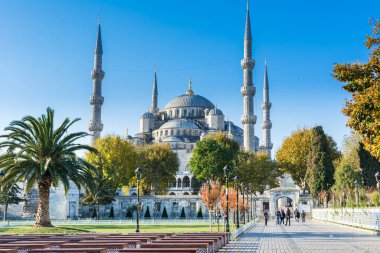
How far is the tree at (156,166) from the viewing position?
5778cm

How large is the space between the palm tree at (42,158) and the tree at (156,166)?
98.9 ft

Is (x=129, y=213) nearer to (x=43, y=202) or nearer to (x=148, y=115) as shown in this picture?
(x=43, y=202)

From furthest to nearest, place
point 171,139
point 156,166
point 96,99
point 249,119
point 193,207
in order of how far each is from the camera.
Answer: point 171,139, point 96,99, point 249,119, point 156,166, point 193,207

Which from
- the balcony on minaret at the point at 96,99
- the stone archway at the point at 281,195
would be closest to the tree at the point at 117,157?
the balcony on minaret at the point at 96,99

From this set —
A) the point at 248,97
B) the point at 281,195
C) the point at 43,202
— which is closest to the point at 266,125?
the point at 248,97


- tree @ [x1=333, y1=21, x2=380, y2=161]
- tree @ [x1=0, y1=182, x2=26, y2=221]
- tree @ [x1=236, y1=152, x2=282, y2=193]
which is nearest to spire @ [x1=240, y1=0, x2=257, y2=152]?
tree @ [x1=236, y1=152, x2=282, y2=193]

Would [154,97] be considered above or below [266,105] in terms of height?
above

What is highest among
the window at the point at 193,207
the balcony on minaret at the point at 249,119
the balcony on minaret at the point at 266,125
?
the balcony on minaret at the point at 266,125

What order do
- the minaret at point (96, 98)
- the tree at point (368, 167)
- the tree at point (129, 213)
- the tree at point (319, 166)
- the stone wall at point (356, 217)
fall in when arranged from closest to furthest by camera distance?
the stone wall at point (356, 217) < the tree at point (368, 167) < the tree at point (319, 166) < the tree at point (129, 213) < the minaret at point (96, 98)

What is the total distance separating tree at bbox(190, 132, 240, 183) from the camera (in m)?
54.3

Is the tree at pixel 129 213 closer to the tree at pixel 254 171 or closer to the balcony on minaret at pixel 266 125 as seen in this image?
the tree at pixel 254 171

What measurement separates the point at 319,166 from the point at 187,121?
183 feet

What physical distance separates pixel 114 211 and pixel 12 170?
3099 centimetres

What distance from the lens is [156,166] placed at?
192 ft
